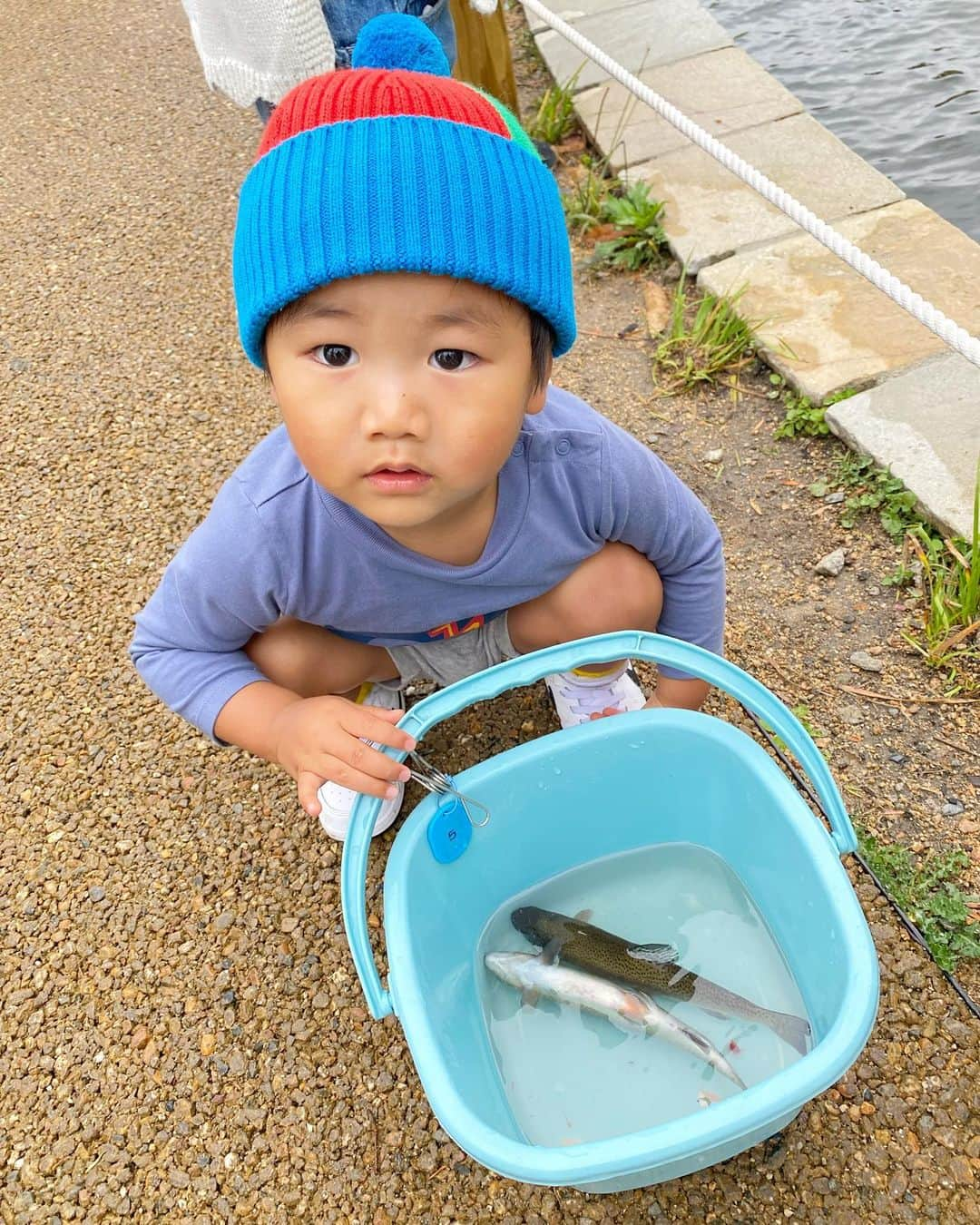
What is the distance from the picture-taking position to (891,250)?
118 inches

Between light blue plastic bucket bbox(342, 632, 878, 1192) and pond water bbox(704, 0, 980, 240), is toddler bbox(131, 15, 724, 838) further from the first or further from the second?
pond water bbox(704, 0, 980, 240)

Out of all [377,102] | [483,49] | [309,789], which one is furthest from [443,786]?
[483,49]

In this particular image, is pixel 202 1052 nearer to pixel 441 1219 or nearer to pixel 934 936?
pixel 441 1219

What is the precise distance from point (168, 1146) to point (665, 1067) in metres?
0.84

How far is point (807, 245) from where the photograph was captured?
3100 mm

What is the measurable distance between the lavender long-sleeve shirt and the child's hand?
0.61 feet

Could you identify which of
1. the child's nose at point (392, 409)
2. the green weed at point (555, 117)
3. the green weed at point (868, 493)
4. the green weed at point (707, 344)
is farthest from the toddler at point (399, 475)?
the green weed at point (555, 117)

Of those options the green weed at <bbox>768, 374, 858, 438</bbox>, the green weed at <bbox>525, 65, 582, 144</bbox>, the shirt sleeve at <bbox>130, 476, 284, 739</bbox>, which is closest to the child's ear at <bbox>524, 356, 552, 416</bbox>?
the shirt sleeve at <bbox>130, 476, 284, 739</bbox>

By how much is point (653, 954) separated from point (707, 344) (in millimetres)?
1781

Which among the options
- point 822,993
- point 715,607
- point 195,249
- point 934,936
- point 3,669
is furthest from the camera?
point 195,249

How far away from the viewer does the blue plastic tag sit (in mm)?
1596

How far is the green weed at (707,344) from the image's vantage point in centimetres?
279

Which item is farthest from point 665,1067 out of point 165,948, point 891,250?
point 891,250

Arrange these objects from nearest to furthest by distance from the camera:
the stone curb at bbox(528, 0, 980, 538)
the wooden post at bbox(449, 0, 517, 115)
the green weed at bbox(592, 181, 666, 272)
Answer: the stone curb at bbox(528, 0, 980, 538) < the green weed at bbox(592, 181, 666, 272) < the wooden post at bbox(449, 0, 517, 115)
